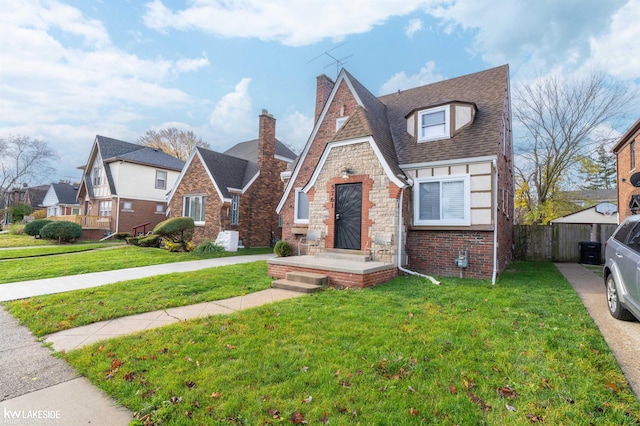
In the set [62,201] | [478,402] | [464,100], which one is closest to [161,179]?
[62,201]

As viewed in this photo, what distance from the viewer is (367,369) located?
3.44 meters

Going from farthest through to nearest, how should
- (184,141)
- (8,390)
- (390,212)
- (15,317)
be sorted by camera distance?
(184,141) < (390,212) < (15,317) < (8,390)

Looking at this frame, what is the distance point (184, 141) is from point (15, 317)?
129 ft

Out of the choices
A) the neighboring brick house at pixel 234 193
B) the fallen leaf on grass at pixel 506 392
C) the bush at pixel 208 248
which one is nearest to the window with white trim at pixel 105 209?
the neighboring brick house at pixel 234 193

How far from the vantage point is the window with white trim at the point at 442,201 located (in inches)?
381

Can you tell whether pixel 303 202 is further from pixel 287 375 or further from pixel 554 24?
pixel 554 24

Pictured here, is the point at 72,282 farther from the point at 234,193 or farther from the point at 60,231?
the point at 60,231

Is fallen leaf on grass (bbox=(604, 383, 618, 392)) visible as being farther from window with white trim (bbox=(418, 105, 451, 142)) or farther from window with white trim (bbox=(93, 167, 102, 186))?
window with white trim (bbox=(93, 167, 102, 186))

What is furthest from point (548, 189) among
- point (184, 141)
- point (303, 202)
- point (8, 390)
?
point (184, 141)

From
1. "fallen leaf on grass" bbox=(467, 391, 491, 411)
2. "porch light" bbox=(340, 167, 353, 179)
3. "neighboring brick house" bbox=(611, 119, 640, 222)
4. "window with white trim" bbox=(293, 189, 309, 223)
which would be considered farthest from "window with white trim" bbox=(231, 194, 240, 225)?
"neighboring brick house" bbox=(611, 119, 640, 222)

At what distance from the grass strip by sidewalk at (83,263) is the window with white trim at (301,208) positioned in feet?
13.8

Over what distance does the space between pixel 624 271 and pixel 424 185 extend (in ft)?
19.6

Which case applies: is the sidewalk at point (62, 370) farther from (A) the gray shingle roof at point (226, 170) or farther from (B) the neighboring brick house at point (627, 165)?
(B) the neighboring brick house at point (627, 165)

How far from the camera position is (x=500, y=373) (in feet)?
11.3
